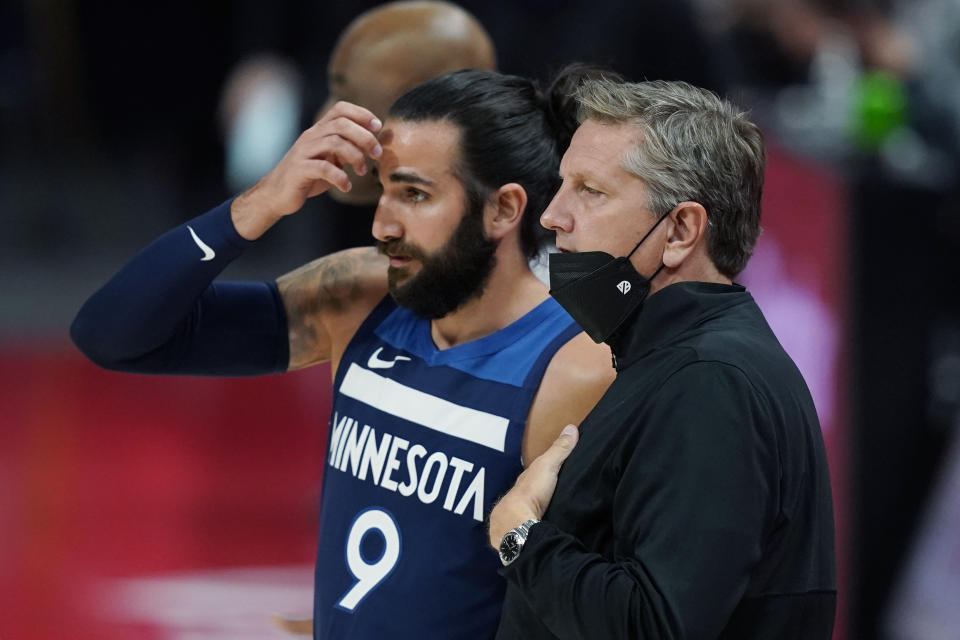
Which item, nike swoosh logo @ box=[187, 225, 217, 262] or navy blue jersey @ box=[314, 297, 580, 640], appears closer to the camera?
navy blue jersey @ box=[314, 297, 580, 640]

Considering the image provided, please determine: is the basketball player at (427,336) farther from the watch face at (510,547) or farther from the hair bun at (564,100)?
the watch face at (510,547)

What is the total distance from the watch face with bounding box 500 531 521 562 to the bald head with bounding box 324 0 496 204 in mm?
1427

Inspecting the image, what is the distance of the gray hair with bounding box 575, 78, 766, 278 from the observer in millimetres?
1912

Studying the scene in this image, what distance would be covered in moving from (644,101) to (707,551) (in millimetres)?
715

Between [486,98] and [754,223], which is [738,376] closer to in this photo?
[754,223]

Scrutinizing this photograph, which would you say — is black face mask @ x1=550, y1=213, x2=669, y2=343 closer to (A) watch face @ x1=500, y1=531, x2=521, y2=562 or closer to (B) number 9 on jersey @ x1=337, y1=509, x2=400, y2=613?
(A) watch face @ x1=500, y1=531, x2=521, y2=562

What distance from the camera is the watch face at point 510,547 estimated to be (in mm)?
1838

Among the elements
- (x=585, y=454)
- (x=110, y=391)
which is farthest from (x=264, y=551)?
(x=585, y=454)

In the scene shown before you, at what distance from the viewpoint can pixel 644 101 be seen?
1.98 meters

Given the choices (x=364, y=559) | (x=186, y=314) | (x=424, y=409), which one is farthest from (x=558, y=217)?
(x=186, y=314)

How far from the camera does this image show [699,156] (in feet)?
6.30

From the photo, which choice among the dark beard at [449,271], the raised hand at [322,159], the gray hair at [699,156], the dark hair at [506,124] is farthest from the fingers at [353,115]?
the gray hair at [699,156]

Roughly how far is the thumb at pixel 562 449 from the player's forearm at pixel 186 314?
921 millimetres

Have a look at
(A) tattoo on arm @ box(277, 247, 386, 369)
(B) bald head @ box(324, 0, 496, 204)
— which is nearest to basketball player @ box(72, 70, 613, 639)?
(A) tattoo on arm @ box(277, 247, 386, 369)
